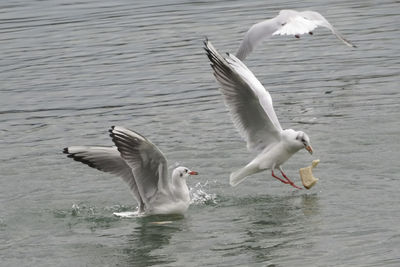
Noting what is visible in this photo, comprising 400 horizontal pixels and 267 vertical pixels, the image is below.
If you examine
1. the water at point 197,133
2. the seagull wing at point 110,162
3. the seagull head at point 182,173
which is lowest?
the water at point 197,133

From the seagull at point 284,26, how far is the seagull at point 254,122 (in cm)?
358

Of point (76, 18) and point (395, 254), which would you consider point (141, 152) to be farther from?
point (76, 18)

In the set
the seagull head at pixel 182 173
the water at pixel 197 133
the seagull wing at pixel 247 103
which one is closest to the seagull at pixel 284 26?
the water at pixel 197 133

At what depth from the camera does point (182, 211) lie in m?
10.2

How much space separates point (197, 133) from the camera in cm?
1303

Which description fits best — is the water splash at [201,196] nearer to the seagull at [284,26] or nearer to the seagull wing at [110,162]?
the seagull wing at [110,162]

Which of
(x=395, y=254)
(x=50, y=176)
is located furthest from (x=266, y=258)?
(x=50, y=176)

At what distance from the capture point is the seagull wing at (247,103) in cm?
1023

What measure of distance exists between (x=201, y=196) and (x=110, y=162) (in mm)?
1074

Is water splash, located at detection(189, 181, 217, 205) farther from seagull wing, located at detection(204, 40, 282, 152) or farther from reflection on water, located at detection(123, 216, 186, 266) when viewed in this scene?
seagull wing, located at detection(204, 40, 282, 152)

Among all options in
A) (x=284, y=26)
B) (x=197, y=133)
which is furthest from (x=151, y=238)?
(x=284, y=26)

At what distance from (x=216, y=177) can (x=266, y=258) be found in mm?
2663

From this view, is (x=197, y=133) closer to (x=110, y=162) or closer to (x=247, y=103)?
(x=247, y=103)

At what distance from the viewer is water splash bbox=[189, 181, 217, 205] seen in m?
10.5
